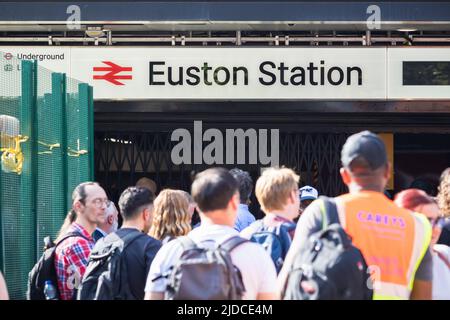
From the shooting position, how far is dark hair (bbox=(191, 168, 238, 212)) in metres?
4.39

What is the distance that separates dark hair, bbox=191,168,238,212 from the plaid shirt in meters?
1.78

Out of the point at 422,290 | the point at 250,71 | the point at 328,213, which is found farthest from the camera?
the point at 250,71

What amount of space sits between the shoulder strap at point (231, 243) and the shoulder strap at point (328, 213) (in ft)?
1.58

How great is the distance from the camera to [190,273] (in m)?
4.08

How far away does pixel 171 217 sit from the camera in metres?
6.23

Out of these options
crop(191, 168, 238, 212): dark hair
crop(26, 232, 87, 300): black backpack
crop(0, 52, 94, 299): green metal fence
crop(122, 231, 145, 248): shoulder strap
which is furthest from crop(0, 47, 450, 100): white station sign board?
crop(191, 168, 238, 212): dark hair

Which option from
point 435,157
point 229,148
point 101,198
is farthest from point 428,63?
point 101,198

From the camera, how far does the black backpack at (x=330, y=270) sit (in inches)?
148

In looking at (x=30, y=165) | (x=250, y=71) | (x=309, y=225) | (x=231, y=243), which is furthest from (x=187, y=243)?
(x=250, y=71)

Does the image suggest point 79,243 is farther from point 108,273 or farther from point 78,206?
point 108,273

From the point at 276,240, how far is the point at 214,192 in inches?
47.8

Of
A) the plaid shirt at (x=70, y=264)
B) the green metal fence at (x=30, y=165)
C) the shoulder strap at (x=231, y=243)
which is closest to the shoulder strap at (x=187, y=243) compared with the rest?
the shoulder strap at (x=231, y=243)

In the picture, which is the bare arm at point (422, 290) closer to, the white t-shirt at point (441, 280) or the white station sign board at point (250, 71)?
the white t-shirt at point (441, 280)

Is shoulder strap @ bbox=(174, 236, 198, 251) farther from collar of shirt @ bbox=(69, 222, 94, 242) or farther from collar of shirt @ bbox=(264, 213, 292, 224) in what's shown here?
collar of shirt @ bbox=(69, 222, 94, 242)
